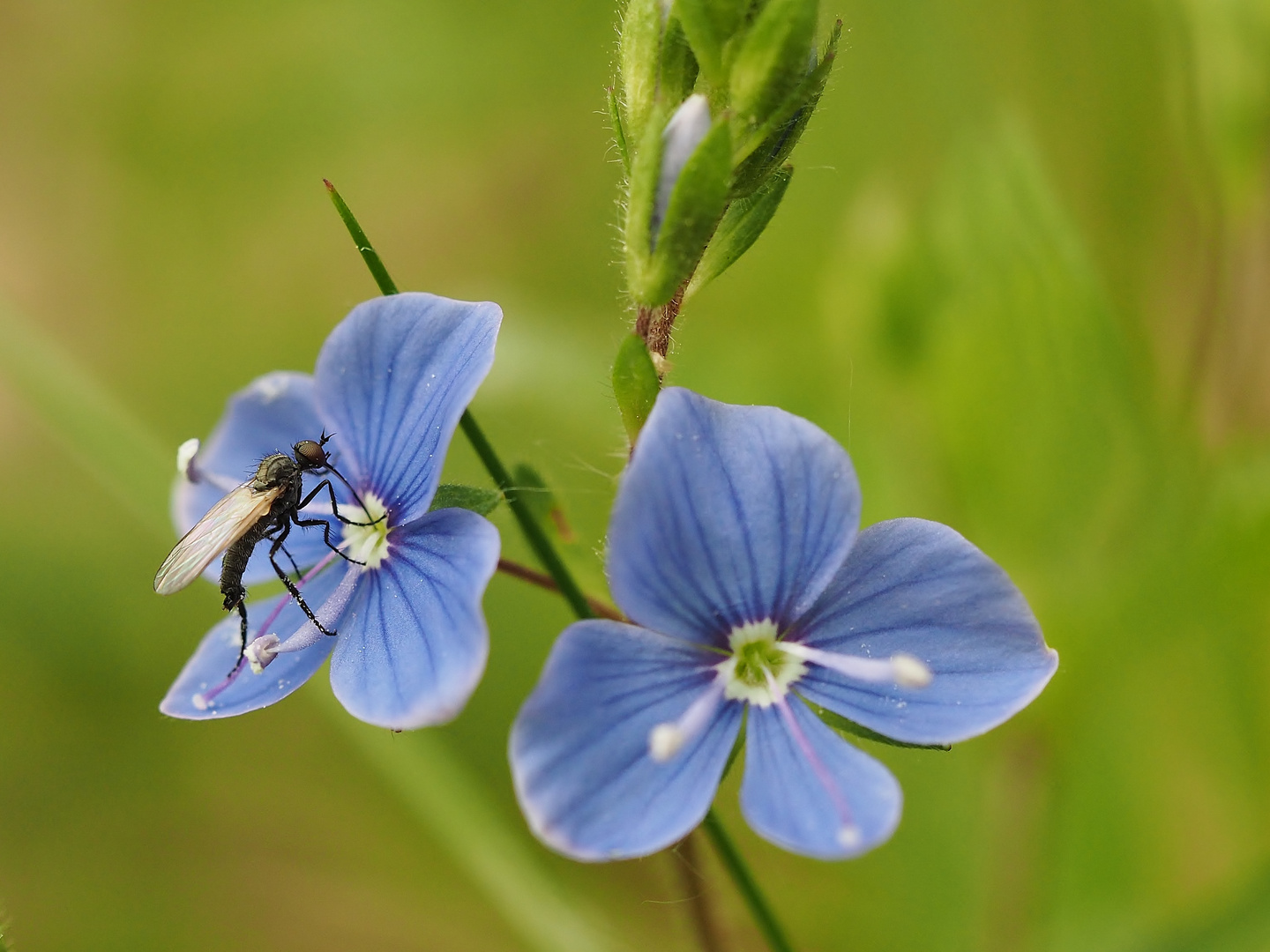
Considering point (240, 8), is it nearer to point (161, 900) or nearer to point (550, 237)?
point (550, 237)

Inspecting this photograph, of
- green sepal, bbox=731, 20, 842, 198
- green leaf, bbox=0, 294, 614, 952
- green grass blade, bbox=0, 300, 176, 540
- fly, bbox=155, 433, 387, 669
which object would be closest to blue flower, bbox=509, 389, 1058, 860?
green sepal, bbox=731, 20, 842, 198

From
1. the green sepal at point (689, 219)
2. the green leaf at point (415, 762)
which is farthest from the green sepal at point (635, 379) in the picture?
the green leaf at point (415, 762)

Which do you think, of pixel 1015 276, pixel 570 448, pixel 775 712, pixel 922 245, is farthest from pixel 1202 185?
pixel 775 712

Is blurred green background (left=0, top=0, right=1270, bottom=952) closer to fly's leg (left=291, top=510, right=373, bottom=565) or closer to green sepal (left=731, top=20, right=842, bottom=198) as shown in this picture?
fly's leg (left=291, top=510, right=373, bottom=565)

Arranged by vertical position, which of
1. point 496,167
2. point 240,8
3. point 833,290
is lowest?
point 833,290

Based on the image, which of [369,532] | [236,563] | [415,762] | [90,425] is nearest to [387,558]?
[369,532]

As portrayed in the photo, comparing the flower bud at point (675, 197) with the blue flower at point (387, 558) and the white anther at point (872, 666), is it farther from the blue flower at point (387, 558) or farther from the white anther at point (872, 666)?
the white anther at point (872, 666)
